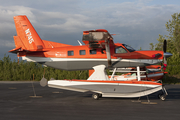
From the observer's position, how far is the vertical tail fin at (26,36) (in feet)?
39.8

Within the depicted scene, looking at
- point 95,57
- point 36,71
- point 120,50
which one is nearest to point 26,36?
point 95,57

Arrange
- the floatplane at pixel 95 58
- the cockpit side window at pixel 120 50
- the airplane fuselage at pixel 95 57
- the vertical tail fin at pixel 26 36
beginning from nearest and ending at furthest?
the floatplane at pixel 95 58 < the airplane fuselage at pixel 95 57 < the cockpit side window at pixel 120 50 < the vertical tail fin at pixel 26 36

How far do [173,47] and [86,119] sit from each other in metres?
39.5

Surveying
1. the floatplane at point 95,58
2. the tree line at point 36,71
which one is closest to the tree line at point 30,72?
the tree line at point 36,71

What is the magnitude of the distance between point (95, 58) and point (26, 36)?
16.3 feet

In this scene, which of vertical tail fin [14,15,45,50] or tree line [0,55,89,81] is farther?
tree line [0,55,89,81]

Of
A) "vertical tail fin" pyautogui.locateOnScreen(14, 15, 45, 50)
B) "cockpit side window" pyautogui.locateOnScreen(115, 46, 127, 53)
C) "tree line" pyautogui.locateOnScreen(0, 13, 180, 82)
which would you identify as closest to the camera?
"cockpit side window" pyautogui.locateOnScreen(115, 46, 127, 53)

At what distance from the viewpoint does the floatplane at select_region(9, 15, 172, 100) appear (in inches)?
397

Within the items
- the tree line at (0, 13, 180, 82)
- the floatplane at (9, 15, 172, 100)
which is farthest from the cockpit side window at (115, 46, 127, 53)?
the tree line at (0, 13, 180, 82)

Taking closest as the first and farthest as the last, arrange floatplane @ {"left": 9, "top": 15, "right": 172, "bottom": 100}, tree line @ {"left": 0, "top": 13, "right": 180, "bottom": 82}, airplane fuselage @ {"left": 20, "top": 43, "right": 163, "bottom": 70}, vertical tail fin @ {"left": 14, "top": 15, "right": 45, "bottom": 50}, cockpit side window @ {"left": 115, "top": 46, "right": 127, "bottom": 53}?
floatplane @ {"left": 9, "top": 15, "right": 172, "bottom": 100}, airplane fuselage @ {"left": 20, "top": 43, "right": 163, "bottom": 70}, cockpit side window @ {"left": 115, "top": 46, "right": 127, "bottom": 53}, vertical tail fin @ {"left": 14, "top": 15, "right": 45, "bottom": 50}, tree line @ {"left": 0, "top": 13, "right": 180, "bottom": 82}

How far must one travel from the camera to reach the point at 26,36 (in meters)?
12.2

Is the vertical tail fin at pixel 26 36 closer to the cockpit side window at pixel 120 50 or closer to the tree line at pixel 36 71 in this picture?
the cockpit side window at pixel 120 50

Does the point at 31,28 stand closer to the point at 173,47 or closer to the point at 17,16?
the point at 17,16

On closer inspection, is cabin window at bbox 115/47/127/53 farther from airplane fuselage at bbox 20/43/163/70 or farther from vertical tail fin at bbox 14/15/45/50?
vertical tail fin at bbox 14/15/45/50
